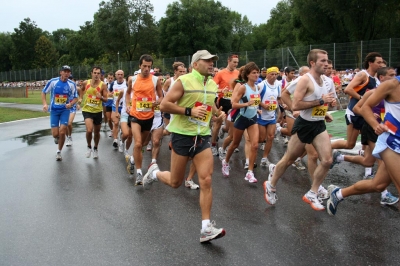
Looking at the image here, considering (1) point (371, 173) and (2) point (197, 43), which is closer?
(1) point (371, 173)

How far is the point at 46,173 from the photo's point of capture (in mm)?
8453

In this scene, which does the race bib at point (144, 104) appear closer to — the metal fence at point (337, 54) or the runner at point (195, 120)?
the runner at point (195, 120)

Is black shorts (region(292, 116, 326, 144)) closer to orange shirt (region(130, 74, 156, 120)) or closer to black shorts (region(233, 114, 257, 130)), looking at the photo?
black shorts (region(233, 114, 257, 130))

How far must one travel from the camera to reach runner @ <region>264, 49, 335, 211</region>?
5.49 m

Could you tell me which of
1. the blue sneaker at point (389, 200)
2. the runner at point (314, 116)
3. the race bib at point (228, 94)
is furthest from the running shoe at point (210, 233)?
the race bib at point (228, 94)

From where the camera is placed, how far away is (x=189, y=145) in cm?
491

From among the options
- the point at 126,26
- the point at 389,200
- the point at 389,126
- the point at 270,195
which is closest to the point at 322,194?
the point at 270,195

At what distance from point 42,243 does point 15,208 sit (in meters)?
1.67

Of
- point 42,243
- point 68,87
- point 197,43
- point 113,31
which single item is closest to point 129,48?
point 113,31

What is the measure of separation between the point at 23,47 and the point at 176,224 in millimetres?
111738

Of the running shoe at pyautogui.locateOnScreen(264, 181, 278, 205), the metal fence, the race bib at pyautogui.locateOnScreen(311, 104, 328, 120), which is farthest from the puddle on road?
the metal fence

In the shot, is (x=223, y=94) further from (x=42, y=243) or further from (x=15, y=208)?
(x=42, y=243)

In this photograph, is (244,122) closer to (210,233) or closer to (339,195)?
(339,195)

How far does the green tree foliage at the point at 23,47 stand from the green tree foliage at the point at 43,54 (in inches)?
149
